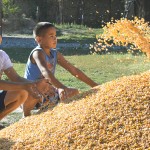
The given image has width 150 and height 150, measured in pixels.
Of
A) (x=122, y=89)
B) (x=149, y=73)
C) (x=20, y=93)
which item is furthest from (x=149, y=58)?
(x=20, y=93)

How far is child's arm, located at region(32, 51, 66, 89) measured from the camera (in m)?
Answer: 4.36

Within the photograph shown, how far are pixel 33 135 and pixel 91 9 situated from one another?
27644mm

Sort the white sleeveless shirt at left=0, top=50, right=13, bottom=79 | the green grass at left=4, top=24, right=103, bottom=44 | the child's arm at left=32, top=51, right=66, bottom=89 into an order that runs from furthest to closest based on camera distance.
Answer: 1. the green grass at left=4, top=24, right=103, bottom=44
2. the white sleeveless shirt at left=0, top=50, right=13, bottom=79
3. the child's arm at left=32, top=51, right=66, bottom=89

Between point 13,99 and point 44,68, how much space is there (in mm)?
386

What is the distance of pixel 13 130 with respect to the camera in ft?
13.3

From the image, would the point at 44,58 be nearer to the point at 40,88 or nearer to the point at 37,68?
the point at 37,68

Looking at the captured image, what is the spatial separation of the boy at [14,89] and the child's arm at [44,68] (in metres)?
0.17

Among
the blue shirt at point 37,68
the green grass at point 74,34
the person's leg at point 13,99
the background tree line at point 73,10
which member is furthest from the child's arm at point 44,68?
the background tree line at point 73,10

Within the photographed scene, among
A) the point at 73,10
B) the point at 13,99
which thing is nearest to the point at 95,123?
the point at 13,99

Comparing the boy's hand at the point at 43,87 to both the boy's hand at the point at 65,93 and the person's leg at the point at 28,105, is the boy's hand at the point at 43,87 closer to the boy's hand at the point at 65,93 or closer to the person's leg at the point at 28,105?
the boy's hand at the point at 65,93

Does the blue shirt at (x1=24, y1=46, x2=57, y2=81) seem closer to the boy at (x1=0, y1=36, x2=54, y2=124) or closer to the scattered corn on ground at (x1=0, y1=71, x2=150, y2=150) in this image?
the boy at (x1=0, y1=36, x2=54, y2=124)

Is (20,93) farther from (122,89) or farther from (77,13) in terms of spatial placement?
(77,13)

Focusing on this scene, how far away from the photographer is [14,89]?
4.12 m

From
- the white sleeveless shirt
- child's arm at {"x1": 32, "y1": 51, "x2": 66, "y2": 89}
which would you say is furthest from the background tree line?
child's arm at {"x1": 32, "y1": 51, "x2": 66, "y2": 89}
